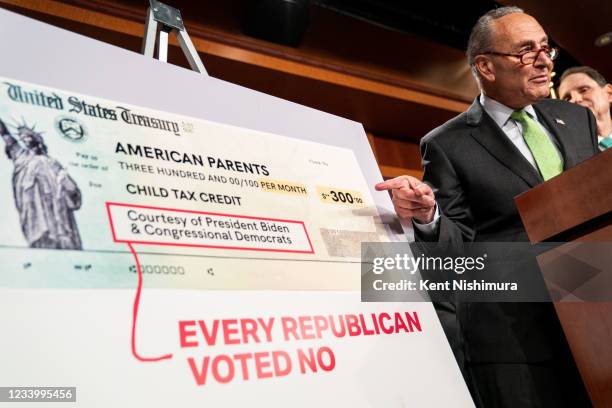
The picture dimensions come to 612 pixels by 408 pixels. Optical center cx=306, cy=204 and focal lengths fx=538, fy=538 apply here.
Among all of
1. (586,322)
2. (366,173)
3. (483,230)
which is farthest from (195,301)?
(483,230)

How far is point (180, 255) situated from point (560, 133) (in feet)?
3.42

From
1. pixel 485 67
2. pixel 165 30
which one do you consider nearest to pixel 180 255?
A: pixel 165 30

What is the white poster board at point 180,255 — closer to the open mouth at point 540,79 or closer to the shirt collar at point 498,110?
the shirt collar at point 498,110

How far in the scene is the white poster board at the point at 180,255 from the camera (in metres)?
0.55

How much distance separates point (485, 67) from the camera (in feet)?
4.83

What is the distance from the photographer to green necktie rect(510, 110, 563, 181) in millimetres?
1229

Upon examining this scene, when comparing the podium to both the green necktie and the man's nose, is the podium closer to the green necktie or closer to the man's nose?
the green necktie

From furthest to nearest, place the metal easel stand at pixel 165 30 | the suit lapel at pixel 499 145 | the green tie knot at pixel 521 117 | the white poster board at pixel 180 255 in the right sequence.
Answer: the green tie knot at pixel 521 117 → the suit lapel at pixel 499 145 → the metal easel stand at pixel 165 30 → the white poster board at pixel 180 255

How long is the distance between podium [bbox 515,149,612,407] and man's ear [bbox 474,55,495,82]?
552mm

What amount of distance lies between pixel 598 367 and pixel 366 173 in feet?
1.66

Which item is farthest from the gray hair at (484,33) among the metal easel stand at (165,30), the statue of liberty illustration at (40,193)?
the statue of liberty illustration at (40,193)

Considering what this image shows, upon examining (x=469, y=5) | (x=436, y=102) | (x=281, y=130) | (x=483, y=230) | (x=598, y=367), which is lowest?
(x=598, y=367)

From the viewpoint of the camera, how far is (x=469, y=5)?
10.4 ft

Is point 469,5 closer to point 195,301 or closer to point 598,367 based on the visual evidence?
point 598,367
